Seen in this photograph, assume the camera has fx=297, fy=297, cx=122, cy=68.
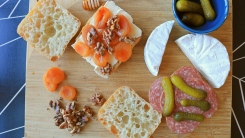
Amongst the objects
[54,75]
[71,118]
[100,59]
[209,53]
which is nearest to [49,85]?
[54,75]

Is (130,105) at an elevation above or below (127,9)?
below

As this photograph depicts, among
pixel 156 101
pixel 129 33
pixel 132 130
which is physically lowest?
pixel 132 130

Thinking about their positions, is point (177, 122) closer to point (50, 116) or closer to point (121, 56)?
point (121, 56)

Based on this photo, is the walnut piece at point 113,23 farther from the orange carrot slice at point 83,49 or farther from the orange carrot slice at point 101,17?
the orange carrot slice at point 83,49

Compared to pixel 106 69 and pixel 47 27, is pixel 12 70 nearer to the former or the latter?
pixel 47 27

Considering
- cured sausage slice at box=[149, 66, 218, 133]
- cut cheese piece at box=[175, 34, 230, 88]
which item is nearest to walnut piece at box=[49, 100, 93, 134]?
cured sausage slice at box=[149, 66, 218, 133]

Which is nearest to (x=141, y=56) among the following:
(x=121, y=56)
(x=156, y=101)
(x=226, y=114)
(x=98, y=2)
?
(x=121, y=56)
